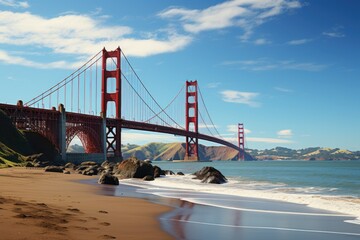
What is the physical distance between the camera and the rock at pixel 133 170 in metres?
31.8

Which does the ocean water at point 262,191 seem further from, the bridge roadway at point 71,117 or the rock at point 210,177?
the bridge roadway at point 71,117

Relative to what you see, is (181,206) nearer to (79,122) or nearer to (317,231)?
(317,231)

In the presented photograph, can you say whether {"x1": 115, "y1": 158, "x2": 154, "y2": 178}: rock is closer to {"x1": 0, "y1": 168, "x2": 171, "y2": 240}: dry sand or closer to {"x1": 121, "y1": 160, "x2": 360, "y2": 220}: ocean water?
{"x1": 121, "y1": 160, "x2": 360, "y2": 220}: ocean water

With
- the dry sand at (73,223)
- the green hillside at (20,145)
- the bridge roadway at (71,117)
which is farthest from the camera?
the bridge roadway at (71,117)

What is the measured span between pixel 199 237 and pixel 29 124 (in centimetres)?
5452

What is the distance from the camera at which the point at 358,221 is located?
35.7ft

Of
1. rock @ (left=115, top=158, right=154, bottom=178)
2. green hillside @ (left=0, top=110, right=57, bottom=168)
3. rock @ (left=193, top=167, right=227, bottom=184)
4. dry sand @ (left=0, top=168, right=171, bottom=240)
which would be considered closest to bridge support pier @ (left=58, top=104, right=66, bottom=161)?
green hillside @ (left=0, top=110, right=57, bottom=168)

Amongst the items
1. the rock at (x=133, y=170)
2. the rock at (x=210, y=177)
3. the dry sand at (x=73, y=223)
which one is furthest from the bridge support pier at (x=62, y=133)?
the dry sand at (x=73, y=223)

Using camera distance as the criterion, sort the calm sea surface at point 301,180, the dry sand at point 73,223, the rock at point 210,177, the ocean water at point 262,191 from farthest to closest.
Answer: the rock at point 210,177 → the calm sea surface at point 301,180 → the ocean water at point 262,191 → the dry sand at point 73,223

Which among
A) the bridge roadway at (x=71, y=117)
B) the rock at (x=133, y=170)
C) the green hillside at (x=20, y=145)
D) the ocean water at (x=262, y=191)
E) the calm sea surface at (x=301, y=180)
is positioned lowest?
the calm sea surface at (x=301, y=180)

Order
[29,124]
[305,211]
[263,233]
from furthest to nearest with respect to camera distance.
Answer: [29,124] → [305,211] → [263,233]

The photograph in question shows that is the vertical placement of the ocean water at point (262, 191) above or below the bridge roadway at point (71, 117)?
below

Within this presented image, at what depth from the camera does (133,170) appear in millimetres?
31812

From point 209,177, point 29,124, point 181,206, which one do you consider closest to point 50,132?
point 29,124
